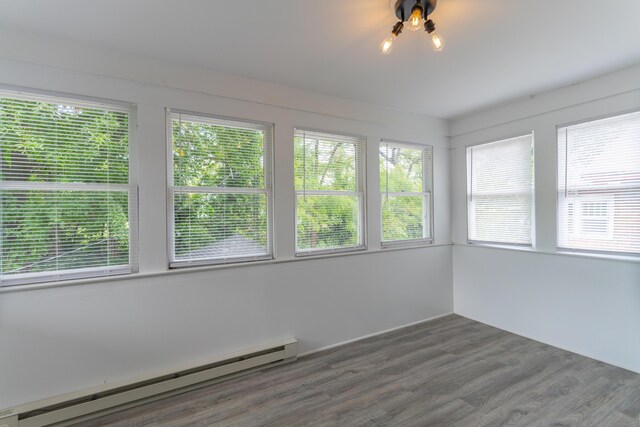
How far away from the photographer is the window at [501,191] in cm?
324

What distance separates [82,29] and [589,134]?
424cm

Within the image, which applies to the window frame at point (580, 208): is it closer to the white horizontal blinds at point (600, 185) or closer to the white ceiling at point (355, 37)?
the white horizontal blinds at point (600, 185)

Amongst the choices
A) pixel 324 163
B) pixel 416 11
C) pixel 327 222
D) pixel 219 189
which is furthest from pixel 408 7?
pixel 327 222

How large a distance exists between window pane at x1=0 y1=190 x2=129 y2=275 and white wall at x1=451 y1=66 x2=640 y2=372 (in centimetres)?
383

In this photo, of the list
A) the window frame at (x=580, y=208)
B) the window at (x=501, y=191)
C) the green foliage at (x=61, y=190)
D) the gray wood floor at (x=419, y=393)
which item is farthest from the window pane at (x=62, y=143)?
the window frame at (x=580, y=208)

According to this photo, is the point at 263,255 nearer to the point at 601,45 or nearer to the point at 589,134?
the point at 601,45

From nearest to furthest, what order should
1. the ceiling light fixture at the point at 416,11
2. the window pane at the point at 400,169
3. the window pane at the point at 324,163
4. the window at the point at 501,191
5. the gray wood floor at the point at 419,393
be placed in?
the ceiling light fixture at the point at 416,11, the gray wood floor at the point at 419,393, the window pane at the point at 324,163, the window at the point at 501,191, the window pane at the point at 400,169

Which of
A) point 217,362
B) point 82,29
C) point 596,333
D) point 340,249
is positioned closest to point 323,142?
point 340,249

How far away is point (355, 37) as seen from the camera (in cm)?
198

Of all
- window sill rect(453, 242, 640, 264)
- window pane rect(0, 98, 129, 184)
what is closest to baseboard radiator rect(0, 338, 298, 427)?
window pane rect(0, 98, 129, 184)

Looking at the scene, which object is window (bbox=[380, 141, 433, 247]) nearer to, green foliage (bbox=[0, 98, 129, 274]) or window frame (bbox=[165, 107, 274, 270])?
window frame (bbox=[165, 107, 274, 270])

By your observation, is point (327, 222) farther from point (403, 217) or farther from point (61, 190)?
point (61, 190)

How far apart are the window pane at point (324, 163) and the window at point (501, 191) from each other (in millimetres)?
1674

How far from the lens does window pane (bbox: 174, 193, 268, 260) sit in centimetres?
242
